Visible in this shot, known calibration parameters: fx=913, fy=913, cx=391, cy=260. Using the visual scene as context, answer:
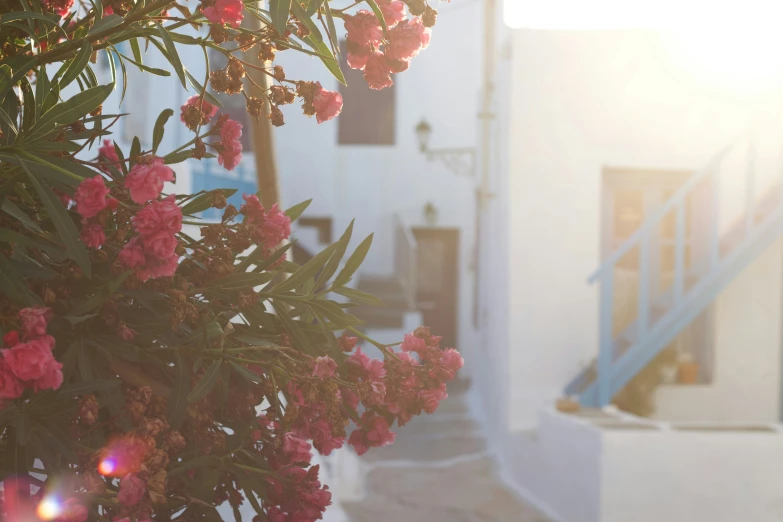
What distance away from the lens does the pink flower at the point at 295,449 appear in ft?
5.65

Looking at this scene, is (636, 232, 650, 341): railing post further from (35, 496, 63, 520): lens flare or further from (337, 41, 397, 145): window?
(337, 41, 397, 145): window

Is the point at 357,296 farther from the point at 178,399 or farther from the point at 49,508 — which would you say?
the point at 49,508

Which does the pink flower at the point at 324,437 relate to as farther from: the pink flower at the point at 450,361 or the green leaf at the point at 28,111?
the green leaf at the point at 28,111

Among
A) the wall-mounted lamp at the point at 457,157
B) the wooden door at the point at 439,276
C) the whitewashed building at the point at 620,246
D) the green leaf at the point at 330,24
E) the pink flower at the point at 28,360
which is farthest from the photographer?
the wooden door at the point at 439,276

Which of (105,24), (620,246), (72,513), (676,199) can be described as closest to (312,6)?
(105,24)

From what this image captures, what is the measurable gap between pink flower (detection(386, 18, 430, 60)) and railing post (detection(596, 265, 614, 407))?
15.9ft

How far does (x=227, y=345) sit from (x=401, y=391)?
34 cm

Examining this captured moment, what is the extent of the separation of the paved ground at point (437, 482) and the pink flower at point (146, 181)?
204 inches

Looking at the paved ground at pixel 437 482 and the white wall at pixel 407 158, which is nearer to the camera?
the paved ground at pixel 437 482

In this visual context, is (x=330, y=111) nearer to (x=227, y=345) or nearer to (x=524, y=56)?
(x=227, y=345)

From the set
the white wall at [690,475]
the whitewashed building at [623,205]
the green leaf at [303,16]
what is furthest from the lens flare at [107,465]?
the whitewashed building at [623,205]

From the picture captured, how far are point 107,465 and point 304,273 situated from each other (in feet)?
1.80

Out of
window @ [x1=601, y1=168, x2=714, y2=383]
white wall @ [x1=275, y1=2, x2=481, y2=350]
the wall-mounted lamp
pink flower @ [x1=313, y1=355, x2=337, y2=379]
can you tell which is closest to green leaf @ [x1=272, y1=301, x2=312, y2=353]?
pink flower @ [x1=313, y1=355, x2=337, y2=379]

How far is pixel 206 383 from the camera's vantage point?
1570 millimetres
